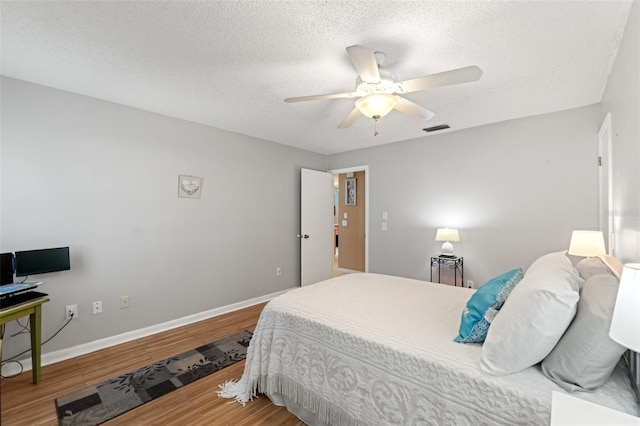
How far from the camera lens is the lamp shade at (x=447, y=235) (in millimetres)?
3575

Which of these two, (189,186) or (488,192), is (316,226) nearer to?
(189,186)

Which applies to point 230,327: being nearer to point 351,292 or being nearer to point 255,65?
point 351,292

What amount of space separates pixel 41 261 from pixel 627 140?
4.23 meters

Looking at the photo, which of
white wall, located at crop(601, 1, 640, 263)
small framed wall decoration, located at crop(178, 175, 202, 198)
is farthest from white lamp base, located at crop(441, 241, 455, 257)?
small framed wall decoration, located at crop(178, 175, 202, 198)

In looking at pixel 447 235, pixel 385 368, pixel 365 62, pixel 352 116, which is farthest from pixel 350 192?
pixel 385 368

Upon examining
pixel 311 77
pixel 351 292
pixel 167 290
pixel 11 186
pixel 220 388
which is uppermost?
Result: pixel 311 77

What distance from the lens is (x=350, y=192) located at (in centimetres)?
597

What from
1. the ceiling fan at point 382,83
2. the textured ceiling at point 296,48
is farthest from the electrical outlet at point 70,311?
the ceiling fan at point 382,83

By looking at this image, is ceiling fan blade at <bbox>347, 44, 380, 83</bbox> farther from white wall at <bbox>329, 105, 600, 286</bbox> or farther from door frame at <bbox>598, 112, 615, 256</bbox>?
white wall at <bbox>329, 105, 600, 286</bbox>

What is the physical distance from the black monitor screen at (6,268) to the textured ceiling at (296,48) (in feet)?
4.71

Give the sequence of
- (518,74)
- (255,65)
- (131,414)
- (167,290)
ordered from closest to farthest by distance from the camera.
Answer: (131,414) < (255,65) < (518,74) < (167,290)

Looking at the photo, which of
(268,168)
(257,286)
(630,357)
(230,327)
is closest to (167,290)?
(230,327)

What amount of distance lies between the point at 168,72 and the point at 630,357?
3.24m

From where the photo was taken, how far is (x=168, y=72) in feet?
7.34
